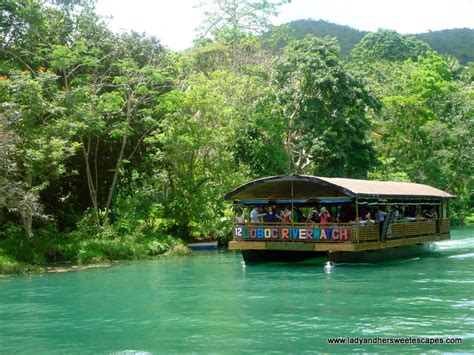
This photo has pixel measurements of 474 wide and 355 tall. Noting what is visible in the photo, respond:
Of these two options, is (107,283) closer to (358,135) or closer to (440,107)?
(358,135)

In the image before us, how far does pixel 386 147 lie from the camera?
40.6 m

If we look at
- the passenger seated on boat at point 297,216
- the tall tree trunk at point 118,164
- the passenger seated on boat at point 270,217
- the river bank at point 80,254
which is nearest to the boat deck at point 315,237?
the passenger seated on boat at point 270,217

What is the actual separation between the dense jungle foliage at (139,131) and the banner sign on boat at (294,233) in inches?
218

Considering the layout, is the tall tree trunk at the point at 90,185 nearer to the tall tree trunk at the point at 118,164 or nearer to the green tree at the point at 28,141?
the tall tree trunk at the point at 118,164

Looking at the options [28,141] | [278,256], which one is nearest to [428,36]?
[278,256]

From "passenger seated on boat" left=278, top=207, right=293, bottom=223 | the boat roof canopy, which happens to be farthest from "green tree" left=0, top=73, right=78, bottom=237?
"passenger seated on boat" left=278, top=207, right=293, bottom=223

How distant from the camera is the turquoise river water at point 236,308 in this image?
9227mm

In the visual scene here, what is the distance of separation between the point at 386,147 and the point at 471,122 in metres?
5.54

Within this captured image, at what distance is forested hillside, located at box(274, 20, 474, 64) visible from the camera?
9831 centimetres

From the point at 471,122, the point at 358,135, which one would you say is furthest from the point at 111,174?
the point at 471,122

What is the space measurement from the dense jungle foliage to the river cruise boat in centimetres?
557

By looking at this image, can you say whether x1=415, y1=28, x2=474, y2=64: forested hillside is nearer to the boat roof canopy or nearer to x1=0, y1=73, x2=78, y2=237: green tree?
the boat roof canopy

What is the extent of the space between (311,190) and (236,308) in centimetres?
832

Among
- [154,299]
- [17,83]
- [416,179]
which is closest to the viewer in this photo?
[154,299]
